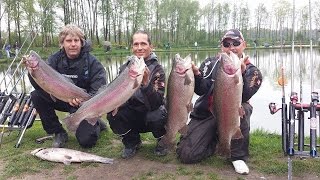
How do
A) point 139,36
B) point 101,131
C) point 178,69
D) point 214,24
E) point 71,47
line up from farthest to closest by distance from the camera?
point 214,24 → point 101,131 → point 71,47 → point 139,36 → point 178,69

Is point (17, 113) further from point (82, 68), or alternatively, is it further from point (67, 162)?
point (67, 162)

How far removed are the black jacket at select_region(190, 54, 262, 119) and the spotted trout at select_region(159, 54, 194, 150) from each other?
0.36 metres

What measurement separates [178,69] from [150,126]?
1.24m

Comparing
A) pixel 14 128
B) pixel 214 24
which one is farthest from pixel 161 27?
pixel 14 128

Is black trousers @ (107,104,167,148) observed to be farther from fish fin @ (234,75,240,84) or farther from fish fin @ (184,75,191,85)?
fish fin @ (234,75,240,84)

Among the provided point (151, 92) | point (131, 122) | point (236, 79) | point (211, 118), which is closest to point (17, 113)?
point (131, 122)

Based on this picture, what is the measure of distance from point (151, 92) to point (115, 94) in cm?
50

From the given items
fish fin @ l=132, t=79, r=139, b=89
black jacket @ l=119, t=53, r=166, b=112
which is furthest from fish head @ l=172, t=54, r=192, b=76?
black jacket @ l=119, t=53, r=166, b=112

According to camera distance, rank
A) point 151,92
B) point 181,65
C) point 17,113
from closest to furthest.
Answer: point 181,65, point 151,92, point 17,113

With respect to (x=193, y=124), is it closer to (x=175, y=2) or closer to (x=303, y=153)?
(x=303, y=153)

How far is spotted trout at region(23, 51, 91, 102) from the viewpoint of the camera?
15.3 feet

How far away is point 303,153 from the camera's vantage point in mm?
4105

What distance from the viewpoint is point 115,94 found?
409 cm

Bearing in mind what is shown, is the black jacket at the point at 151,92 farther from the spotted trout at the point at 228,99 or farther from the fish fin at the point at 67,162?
the fish fin at the point at 67,162
